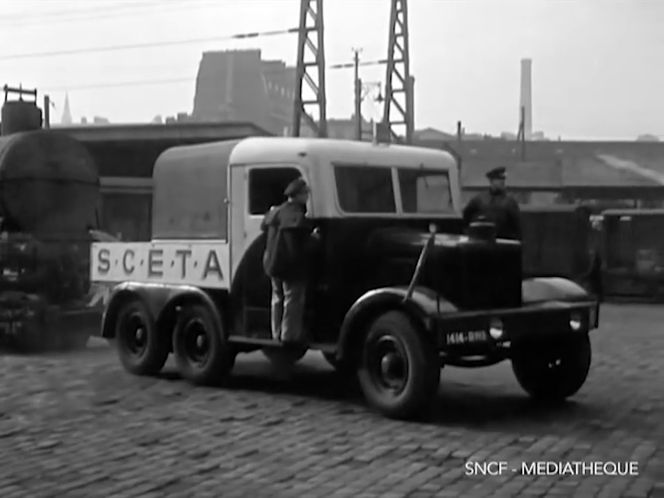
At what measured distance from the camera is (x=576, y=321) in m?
8.81

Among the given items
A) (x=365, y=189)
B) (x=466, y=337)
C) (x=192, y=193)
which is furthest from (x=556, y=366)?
(x=192, y=193)

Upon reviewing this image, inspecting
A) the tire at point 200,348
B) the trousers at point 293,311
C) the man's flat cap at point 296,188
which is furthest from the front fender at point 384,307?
the tire at point 200,348

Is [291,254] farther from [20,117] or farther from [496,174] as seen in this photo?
[20,117]

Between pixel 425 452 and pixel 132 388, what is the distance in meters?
3.86

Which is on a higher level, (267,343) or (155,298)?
(155,298)

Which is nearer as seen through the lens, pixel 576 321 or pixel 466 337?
pixel 466 337

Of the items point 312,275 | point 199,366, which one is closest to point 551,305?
point 312,275

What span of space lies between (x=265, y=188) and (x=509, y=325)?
2.57 m

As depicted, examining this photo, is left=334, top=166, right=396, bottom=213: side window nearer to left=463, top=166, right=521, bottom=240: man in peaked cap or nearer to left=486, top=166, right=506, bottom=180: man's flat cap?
left=463, top=166, right=521, bottom=240: man in peaked cap

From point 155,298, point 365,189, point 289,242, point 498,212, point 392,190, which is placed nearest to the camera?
point 289,242

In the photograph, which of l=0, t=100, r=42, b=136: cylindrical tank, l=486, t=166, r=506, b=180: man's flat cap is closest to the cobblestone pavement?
l=486, t=166, r=506, b=180: man's flat cap

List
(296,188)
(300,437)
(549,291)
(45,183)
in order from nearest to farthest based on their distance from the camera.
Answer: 1. (300,437)
2. (296,188)
3. (549,291)
4. (45,183)

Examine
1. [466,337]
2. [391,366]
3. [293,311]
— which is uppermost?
[293,311]

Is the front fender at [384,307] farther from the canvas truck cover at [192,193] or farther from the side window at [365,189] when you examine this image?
the canvas truck cover at [192,193]
